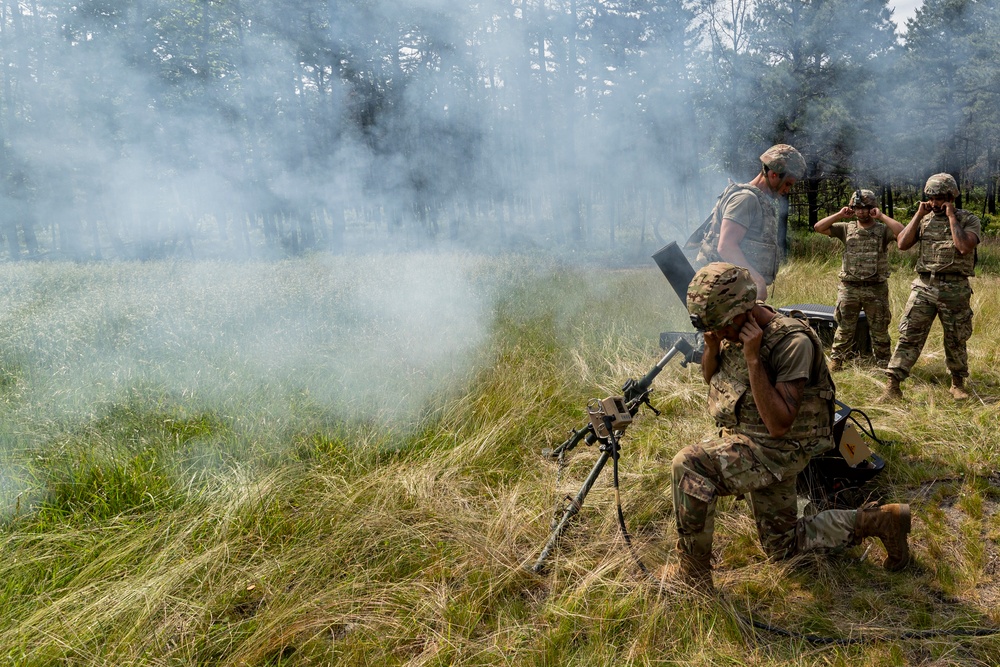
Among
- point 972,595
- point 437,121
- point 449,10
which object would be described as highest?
→ point 449,10

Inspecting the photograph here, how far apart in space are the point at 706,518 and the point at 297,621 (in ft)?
5.59

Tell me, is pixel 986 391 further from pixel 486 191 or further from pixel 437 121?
pixel 486 191

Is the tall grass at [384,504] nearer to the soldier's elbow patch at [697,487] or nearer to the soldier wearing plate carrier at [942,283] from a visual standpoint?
the soldier wearing plate carrier at [942,283]

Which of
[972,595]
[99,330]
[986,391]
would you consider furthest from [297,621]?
[986,391]

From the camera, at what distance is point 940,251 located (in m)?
4.42

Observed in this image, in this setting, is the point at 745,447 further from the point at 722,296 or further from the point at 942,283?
the point at 942,283

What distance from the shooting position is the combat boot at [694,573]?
7.94ft

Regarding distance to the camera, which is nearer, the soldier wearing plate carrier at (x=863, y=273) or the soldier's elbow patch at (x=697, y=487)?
the soldier's elbow patch at (x=697, y=487)

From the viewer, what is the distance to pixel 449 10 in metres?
5.66

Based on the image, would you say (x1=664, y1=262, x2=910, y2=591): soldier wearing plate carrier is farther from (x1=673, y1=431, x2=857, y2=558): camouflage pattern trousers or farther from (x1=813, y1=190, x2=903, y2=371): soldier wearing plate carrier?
(x1=813, y1=190, x2=903, y2=371): soldier wearing plate carrier

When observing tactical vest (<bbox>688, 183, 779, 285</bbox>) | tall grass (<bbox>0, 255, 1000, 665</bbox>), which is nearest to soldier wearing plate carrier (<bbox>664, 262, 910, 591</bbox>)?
tall grass (<bbox>0, 255, 1000, 665</bbox>)

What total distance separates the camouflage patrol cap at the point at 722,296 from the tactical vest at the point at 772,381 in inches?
8.1

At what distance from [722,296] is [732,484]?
78cm

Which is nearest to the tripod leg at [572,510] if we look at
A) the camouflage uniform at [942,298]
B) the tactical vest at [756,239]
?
the tactical vest at [756,239]
